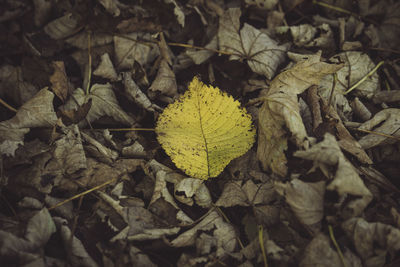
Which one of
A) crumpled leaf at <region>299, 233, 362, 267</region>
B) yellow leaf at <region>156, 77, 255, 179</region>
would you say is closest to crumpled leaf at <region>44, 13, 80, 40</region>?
yellow leaf at <region>156, 77, 255, 179</region>

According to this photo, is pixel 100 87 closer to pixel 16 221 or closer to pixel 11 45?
pixel 11 45

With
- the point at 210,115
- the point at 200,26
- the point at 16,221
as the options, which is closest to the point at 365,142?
the point at 210,115

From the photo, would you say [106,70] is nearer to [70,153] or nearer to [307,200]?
[70,153]

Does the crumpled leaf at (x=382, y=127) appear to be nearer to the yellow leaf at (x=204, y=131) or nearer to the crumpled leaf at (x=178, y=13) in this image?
the yellow leaf at (x=204, y=131)

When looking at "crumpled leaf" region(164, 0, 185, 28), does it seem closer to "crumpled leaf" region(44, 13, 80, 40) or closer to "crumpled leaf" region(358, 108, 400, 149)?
"crumpled leaf" region(44, 13, 80, 40)

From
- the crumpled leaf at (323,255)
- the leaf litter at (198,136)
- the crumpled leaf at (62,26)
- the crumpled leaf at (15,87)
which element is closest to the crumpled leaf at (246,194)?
the leaf litter at (198,136)

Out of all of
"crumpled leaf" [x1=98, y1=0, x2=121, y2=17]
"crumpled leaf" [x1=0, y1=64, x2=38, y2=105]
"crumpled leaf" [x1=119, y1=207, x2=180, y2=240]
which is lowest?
"crumpled leaf" [x1=119, y1=207, x2=180, y2=240]
